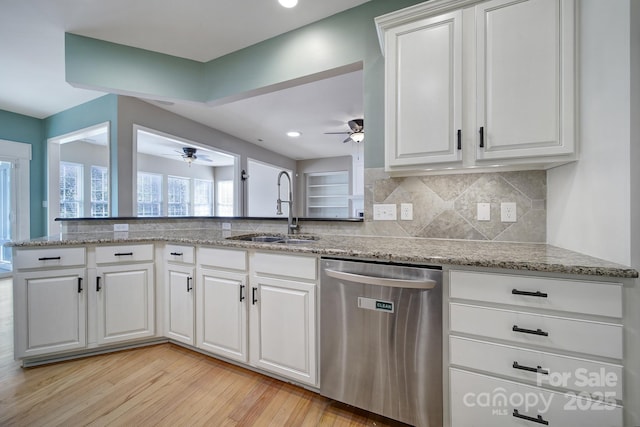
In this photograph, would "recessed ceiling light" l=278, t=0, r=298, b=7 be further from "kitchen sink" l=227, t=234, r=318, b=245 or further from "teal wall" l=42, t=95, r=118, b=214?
"teal wall" l=42, t=95, r=118, b=214

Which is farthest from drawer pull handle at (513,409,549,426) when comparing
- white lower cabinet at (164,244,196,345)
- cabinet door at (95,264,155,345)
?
cabinet door at (95,264,155,345)

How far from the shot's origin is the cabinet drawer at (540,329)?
3.30 ft

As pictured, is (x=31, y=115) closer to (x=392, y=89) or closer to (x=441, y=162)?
(x=392, y=89)

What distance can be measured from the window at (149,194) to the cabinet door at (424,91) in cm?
705

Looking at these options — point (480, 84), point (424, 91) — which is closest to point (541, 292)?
point (480, 84)

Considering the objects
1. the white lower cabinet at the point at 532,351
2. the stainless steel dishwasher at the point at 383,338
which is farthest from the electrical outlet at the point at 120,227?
the white lower cabinet at the point at 532,351

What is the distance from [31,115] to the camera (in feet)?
14.6

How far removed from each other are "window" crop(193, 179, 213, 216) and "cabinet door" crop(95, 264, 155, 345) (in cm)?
658

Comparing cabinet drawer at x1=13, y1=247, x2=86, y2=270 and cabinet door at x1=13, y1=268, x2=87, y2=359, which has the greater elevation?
cabinet drawer at x1=13, y1=247, x2=86, y2=270

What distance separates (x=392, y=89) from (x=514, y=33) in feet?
2.06

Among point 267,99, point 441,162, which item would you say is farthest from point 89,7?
point 441,162

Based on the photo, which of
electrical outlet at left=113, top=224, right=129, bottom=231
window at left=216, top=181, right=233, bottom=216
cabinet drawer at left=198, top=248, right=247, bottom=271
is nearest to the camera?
cabinet drawer at left=198, top=248, right=247, bottom=271

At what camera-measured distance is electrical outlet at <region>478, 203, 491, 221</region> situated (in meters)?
1.76

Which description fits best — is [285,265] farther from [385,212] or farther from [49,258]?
[49,258]
